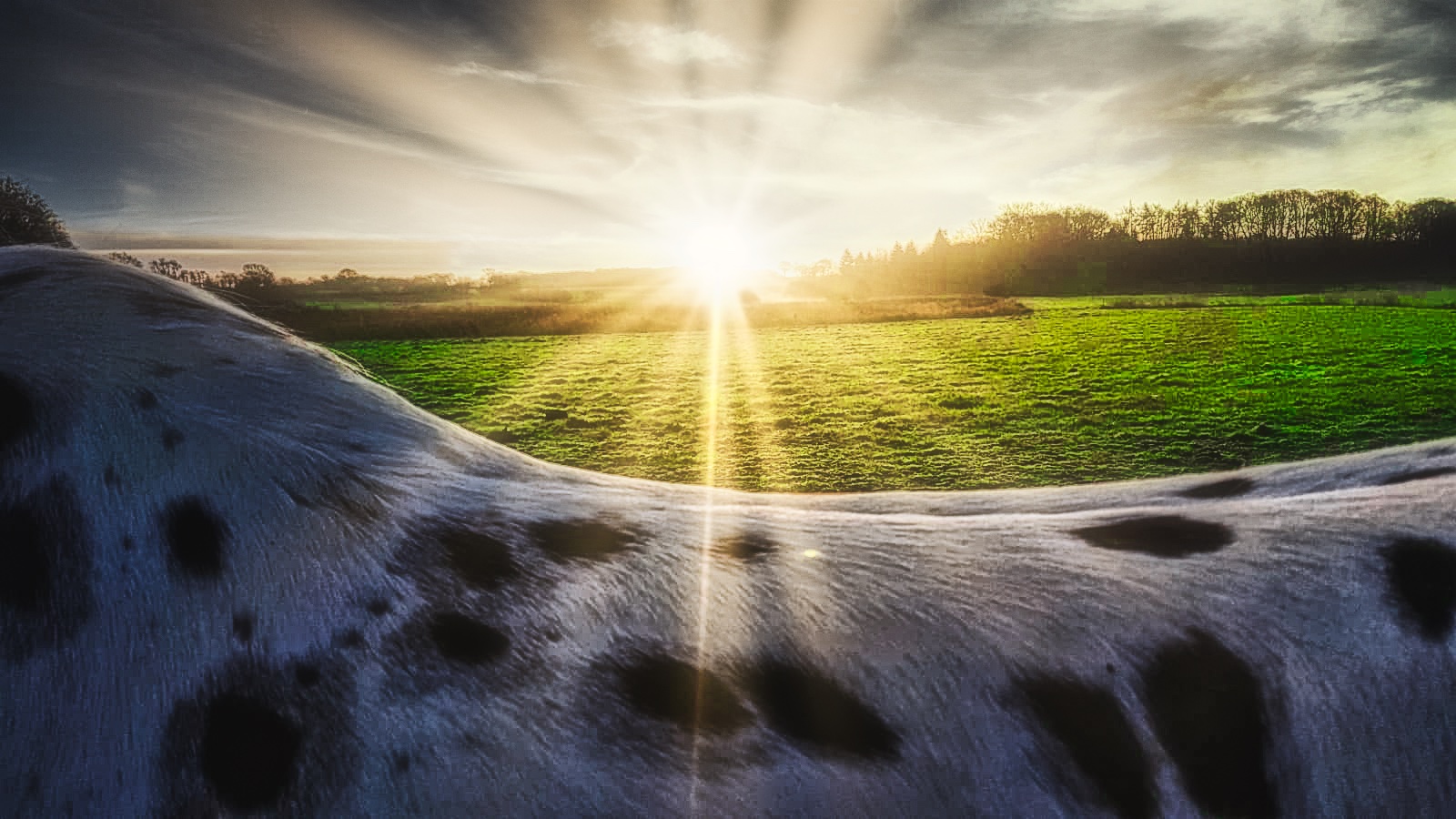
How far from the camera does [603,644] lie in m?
1.36

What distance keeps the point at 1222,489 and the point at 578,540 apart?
2240mm

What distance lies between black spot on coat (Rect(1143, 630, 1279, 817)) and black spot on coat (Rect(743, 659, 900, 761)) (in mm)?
585

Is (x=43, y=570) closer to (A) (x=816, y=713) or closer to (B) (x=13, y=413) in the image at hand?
(B) (x=13, y=413)

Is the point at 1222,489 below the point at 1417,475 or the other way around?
below

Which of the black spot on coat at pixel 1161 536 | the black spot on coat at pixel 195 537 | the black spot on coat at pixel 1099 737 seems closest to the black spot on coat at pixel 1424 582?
the black spot on coat at pixel 1161 536

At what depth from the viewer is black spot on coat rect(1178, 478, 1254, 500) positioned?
2186 millimetres

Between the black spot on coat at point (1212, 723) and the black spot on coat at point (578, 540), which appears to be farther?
the black spot on coat at point (578, 540)

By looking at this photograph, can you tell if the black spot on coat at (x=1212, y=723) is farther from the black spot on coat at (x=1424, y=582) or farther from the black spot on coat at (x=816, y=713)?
the black spot on coat at (x=816, y=713)

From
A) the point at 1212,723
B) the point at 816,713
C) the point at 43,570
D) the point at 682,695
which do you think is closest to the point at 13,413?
the point at 43,570

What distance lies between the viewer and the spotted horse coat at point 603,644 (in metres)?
1.22

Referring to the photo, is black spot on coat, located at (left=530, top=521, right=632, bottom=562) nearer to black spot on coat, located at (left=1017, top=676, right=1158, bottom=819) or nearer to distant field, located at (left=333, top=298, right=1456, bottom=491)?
black spot on coat, located at (left=1017, top=676, right=1158, bottom=819)

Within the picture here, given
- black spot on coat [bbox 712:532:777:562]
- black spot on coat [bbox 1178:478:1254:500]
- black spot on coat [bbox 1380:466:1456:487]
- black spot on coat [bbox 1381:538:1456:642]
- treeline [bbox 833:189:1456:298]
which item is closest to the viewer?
black spot on coat [bbox 1381:538:1456:642]

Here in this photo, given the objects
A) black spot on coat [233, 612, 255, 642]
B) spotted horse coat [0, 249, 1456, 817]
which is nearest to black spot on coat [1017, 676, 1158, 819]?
spotted horse coat [0, 249, 1456, 817]

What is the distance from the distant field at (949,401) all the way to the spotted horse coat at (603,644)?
→ 25.8ft
